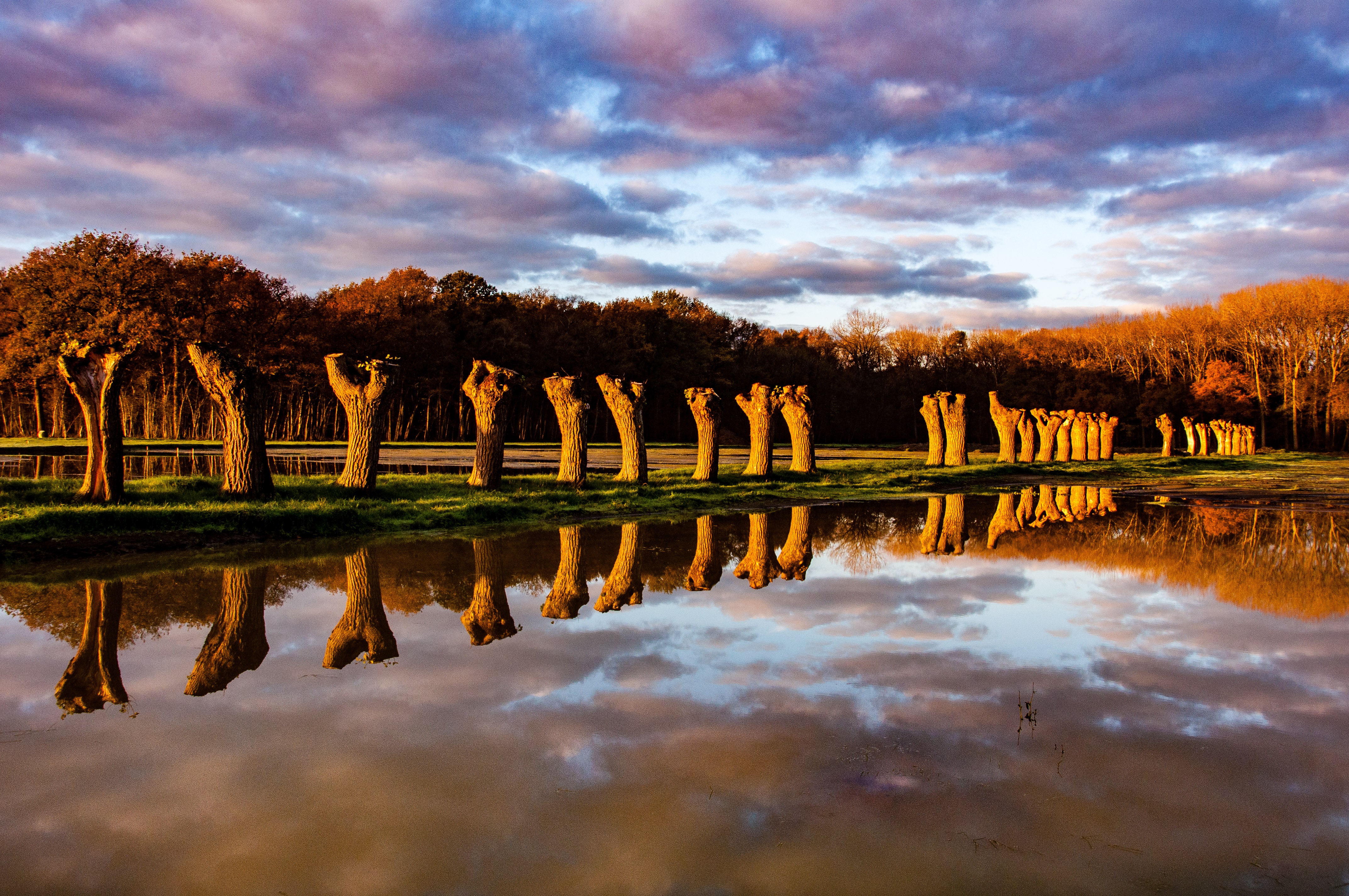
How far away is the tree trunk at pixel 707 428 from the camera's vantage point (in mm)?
24453

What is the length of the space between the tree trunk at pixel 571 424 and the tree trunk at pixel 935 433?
20.2 meters

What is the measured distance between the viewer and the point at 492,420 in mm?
19453

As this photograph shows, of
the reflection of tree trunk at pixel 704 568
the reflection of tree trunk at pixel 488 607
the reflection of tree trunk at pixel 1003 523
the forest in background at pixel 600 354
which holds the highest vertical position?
the forest in background at pixel 600 354

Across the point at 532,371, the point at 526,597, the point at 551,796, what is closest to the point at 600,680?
the point at 551,796

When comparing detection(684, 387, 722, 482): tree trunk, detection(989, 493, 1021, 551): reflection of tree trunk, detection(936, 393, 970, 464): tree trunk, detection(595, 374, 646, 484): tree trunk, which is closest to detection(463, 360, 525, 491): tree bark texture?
detection(595, 374, 646, 484): tree trunk

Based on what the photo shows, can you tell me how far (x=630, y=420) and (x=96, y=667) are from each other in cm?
1651

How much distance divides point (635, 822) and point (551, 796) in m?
0.51

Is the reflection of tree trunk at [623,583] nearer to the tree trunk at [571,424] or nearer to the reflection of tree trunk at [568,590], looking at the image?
the reflection of tree trunk at [568,590]

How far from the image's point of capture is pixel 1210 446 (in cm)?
8631

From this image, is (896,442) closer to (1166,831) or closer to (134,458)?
(134,458)

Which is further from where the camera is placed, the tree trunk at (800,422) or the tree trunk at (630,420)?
the tree trunk at (800,422)

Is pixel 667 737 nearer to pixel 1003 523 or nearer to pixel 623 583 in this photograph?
pixel 623 583

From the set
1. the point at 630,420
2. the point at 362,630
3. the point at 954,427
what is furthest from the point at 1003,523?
the point at 954,427

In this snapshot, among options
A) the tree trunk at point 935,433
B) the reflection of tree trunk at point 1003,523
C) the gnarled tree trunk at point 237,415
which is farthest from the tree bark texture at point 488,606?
the tree trunk at point 935,433
